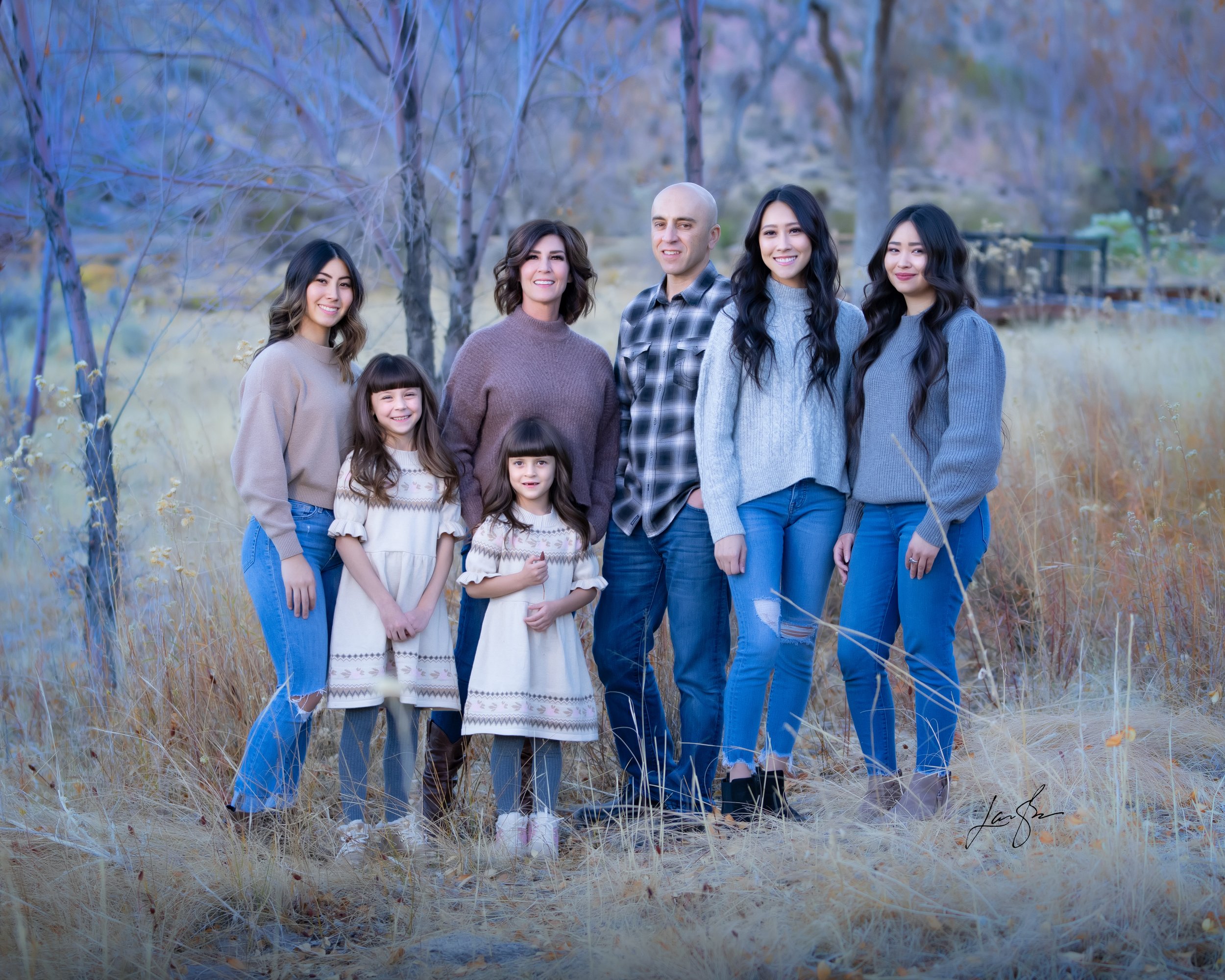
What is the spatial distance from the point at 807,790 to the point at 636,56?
5331 mm

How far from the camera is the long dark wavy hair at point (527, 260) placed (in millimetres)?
3557

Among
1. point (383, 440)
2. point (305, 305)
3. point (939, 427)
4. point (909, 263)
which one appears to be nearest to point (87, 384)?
point (305, 305)

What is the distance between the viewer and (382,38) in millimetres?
5266

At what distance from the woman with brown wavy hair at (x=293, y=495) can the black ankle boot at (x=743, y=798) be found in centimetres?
133

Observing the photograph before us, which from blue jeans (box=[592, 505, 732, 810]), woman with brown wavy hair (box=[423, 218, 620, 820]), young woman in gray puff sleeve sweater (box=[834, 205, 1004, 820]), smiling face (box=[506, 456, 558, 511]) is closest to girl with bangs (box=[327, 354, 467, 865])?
woman with brown wavy hair (box=[423, 218, 620, 820])

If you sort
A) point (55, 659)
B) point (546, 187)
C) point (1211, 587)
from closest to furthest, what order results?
1. point (1211, 587)
2. point (55, 659)
3. point (546, 187)

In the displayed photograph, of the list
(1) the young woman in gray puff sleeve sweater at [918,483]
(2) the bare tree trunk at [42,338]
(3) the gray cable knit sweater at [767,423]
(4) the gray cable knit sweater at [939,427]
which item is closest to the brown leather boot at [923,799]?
(1) the young woman in gray puff sleeve sweater at [918,483]

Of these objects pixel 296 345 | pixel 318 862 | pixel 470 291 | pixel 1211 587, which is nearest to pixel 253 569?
pixel 296 345

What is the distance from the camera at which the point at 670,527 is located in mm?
3562

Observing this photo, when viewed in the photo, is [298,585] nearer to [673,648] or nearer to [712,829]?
[673,648]

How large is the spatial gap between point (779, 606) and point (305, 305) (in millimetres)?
1798

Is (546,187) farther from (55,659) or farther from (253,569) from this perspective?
(253,569)

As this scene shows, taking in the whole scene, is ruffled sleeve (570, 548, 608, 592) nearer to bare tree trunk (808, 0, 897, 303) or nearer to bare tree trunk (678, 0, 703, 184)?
bare tree trunk (678, 0, 703, 184)

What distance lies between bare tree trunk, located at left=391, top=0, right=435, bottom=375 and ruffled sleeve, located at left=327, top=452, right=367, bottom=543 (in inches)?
89.8
